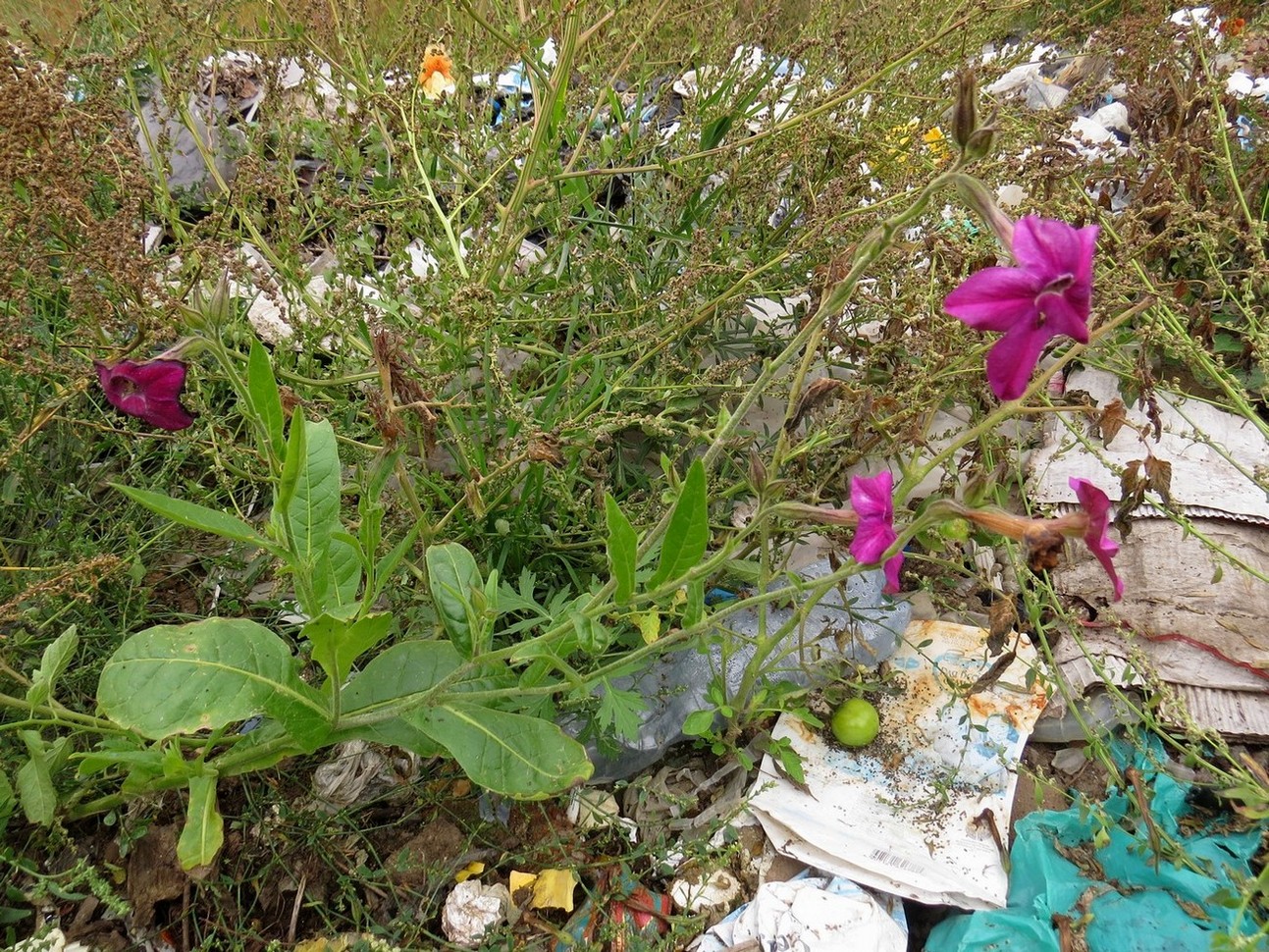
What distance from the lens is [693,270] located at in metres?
1.60

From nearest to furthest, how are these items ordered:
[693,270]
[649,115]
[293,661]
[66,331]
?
[293,661]
[693,270]
[66,331]
[649,115]

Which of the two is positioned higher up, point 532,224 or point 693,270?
point 532,224

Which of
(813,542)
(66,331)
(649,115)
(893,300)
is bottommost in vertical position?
(813,542)

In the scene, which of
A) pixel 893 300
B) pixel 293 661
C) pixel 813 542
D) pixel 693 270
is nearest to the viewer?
pixel 293 661

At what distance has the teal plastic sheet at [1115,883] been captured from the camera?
1.47 m

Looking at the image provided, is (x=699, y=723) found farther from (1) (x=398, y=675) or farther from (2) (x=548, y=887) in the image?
(1) (x=398, y=675)

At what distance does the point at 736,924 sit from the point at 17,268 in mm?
1778

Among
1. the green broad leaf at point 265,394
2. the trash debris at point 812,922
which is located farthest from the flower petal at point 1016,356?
the trash debris at point 812,922

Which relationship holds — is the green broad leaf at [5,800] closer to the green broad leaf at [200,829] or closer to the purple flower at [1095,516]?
the green broad leaf at [200,829]

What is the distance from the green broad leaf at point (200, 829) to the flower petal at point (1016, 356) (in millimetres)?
1245

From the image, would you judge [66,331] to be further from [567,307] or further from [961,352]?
[961,352]

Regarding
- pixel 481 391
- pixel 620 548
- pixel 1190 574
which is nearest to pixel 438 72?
pixel 481 391

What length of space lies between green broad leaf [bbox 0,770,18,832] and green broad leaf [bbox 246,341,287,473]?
2.55 ft

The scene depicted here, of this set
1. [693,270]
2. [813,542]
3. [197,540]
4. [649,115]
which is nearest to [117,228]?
[197,540]
